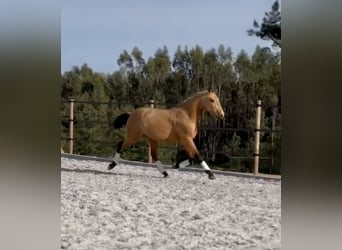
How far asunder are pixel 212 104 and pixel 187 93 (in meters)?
0.36

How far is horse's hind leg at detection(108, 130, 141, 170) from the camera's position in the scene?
4309 mm

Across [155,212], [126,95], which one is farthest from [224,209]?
[126,95]

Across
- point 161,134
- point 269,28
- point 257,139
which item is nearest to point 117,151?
point 161,134

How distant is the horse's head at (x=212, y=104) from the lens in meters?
3.88

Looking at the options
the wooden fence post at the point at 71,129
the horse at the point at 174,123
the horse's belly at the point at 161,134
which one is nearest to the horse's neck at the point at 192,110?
the horse at the point at 174,123

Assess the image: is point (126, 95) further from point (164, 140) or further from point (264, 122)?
point (264, 122)

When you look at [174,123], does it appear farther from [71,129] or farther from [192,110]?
[71,129]

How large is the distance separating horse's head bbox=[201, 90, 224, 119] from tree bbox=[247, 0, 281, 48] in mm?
1163

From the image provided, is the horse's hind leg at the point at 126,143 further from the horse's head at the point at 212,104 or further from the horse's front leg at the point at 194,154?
the horse's head at the point at 212,104

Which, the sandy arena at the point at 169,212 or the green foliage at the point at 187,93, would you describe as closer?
the sandy arena at the point at 169,212

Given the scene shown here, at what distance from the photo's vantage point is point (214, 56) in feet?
11.5

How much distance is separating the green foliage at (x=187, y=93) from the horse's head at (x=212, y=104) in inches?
3.5

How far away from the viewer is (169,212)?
2873 millimetres

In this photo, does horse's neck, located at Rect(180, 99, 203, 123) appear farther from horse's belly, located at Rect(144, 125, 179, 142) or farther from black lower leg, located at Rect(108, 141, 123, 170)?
black lower leg, located at Rect(108, 141, 123, 170)
